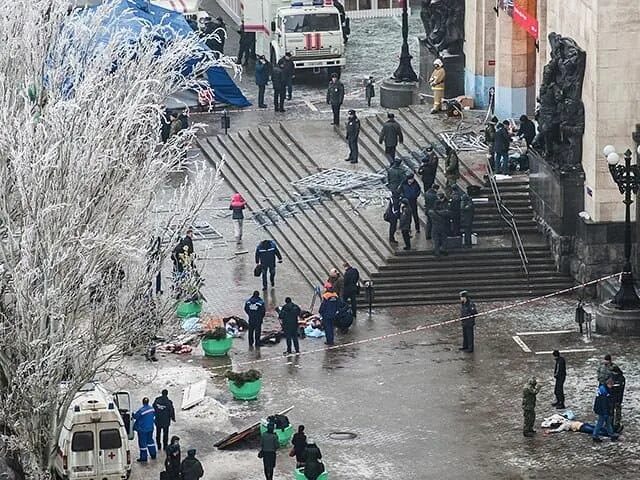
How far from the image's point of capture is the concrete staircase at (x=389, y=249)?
53344 millimetres

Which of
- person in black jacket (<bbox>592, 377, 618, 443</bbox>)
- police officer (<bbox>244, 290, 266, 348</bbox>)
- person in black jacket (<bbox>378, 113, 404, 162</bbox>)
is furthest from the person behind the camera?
person in black jacket (<bbox>378, 113, 404, 162</bbox>)

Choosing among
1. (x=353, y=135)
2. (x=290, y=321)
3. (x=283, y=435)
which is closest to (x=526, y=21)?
(x=353, y=135)

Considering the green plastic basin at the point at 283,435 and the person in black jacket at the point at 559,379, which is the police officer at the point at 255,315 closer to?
the green plastic basin at the point at 283,435

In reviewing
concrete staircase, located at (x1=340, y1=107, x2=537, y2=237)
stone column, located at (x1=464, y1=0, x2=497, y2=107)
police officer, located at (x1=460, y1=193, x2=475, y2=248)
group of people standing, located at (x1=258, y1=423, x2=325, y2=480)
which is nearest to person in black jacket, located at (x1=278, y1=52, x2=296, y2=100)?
concrete staircase, located at (x1=340, y1=107, x2=537, y2=237)

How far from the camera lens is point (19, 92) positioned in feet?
148

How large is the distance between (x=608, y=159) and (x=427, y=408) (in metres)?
6.77

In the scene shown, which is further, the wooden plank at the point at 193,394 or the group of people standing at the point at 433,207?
the group of people standing at the point at 433,207

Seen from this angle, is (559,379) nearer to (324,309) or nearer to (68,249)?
(324,309)

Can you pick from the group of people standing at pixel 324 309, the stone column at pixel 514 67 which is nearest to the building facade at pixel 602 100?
the group of people standing at pixel 324 309

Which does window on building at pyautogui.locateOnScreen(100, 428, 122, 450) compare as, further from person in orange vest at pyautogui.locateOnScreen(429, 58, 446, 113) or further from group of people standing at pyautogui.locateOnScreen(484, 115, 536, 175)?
person in orange vest at pyautogui.locateOnScreen(429, 58, 446, 113)

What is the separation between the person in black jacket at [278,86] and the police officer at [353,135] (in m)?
8.92

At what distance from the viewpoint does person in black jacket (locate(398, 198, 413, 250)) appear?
53938 mm

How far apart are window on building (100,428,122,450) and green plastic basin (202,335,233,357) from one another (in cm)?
759

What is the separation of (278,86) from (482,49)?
7762 millimetres
